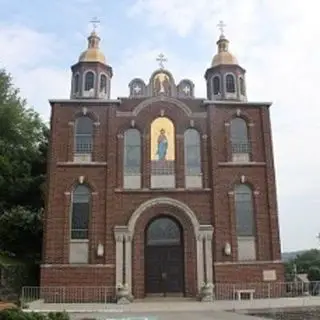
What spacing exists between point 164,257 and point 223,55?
11.5 m

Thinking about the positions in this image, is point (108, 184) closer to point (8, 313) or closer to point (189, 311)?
point (189, 311)

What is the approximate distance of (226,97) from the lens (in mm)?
25391

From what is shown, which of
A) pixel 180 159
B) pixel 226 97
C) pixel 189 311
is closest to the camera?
pixel 189 311

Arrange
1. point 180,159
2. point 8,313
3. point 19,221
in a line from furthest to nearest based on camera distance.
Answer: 1. point 19,221
2. point 180,159
3. point 8,313

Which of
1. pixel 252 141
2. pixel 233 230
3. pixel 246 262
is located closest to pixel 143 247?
pixel 233 230

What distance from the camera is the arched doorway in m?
22.4

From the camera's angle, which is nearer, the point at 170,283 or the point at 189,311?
the point at 189,311


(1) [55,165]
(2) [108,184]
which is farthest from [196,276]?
(1) [55,165]

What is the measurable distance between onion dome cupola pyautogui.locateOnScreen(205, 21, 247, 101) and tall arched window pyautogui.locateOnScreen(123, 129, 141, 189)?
5.04 m

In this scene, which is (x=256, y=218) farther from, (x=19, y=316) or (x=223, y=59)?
(x=19, y=316)

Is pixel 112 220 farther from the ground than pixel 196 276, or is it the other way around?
pixel 112 220

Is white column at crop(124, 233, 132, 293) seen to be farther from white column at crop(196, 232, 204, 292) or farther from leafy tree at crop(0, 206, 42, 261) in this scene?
leafy tree at crop(0, 206, 42, 261)

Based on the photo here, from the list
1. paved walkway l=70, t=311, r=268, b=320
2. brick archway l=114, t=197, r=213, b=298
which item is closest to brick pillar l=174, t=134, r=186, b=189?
brick archway l=114, t=197, r=213, b=298

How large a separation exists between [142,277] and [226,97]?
1035 centimetres
